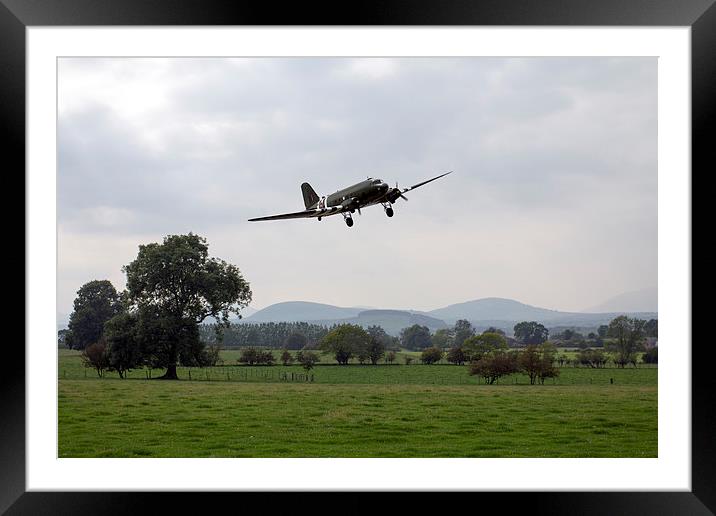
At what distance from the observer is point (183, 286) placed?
1402 cm

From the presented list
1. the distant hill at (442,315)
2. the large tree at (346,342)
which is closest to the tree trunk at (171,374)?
the distant hill at (442,315)

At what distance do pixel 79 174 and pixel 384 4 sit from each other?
13.8m

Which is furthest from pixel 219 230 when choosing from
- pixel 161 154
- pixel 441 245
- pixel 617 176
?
pixel 617 176

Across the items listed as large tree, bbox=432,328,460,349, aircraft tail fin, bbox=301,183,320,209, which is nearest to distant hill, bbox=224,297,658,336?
large tree, bbox=432,328,460,349

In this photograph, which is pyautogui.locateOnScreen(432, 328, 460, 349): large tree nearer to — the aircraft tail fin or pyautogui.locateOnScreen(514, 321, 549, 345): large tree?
pyautogui.locateOnScreen(514, 321, 549, 345): large tree

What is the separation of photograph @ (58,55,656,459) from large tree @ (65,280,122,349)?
5 centimetres

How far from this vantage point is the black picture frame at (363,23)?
10.7 feet

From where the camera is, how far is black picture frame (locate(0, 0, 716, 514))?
326cm

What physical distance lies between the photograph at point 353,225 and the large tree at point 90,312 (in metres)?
0.05

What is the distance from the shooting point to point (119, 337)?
43.0 feet

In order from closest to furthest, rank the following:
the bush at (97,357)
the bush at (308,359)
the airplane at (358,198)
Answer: the airplane at (358,198)
the bush at (97,357)
the bush at (308,359)

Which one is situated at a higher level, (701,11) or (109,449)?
(701,11)

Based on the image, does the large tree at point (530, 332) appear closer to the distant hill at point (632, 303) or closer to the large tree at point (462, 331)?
the large tree at point (462, 331)

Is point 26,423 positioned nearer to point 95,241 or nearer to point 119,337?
point 119,337
